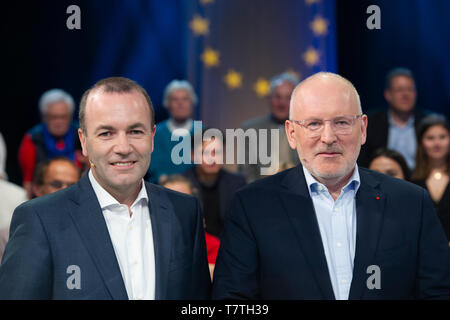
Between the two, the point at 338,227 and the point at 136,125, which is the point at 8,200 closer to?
the point at 136,125

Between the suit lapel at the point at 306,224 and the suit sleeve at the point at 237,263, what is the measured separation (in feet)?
0.51

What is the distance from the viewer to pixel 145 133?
193 centimetres

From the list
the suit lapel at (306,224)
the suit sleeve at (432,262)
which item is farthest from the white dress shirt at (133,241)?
the suit sleeve at (432,262)

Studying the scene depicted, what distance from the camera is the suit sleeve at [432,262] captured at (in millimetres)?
1955

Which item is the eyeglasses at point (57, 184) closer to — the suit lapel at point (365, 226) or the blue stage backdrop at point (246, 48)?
the blue stage backdrop at point (246, 48)

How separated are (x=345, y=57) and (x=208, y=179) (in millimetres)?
1599

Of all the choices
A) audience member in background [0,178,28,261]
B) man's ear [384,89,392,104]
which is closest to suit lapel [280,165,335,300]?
audience member in background [0,178,28,261]

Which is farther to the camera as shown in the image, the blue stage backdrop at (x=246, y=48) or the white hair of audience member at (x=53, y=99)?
the blue stage backdrop at (x=246, y=48)

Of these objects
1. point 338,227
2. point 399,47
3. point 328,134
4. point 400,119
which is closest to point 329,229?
point 338,227

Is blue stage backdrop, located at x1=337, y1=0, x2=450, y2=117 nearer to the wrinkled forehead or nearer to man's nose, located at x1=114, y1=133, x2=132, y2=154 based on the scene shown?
the wrinkled forehead

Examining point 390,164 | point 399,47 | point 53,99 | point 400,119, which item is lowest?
point 390,164

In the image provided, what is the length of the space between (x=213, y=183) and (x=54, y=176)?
112cm

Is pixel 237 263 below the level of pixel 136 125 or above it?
below

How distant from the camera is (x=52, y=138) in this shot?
15.3 ft
